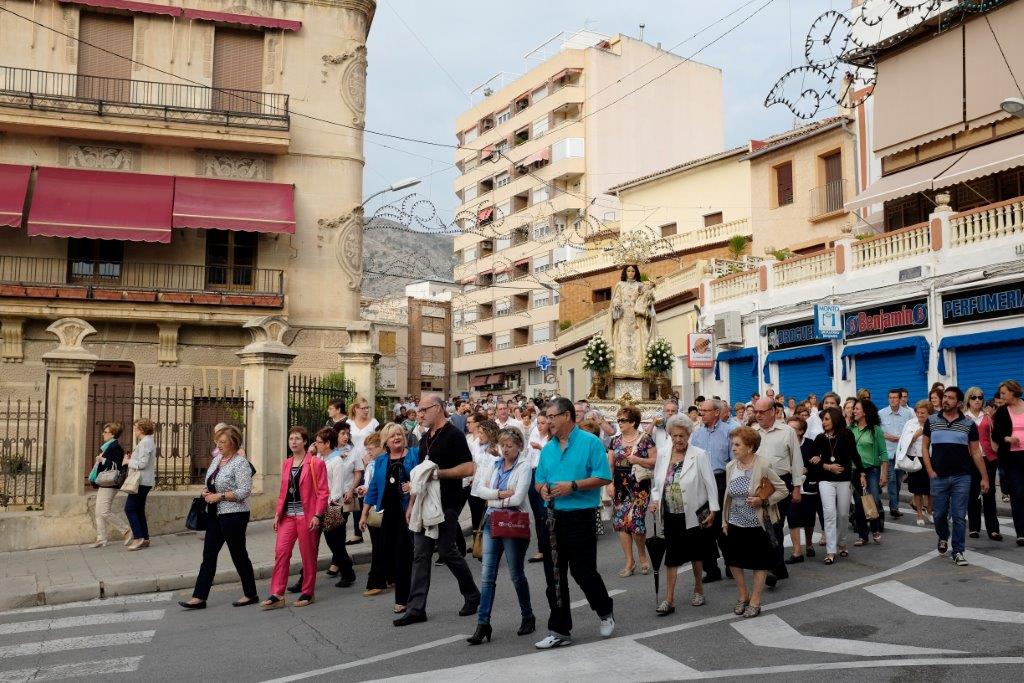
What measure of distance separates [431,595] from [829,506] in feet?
14.3

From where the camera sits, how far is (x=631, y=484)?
33.6 feet

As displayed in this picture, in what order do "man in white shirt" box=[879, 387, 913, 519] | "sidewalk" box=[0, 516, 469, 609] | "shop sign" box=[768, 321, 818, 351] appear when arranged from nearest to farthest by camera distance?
"sidewalk" box=[0, 516, 469, 609]
"man in white shirt" box=[879, 387, 913, 519]
"shop sign" box=[768, 321, 818, 351]

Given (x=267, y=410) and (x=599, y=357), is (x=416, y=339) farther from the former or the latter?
(x=267, y=410)

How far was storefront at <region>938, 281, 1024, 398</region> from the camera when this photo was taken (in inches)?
779

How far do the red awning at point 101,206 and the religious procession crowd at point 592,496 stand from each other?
11.1 meters

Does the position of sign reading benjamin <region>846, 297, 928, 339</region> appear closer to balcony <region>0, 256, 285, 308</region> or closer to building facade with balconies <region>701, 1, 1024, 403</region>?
building facade with balconies <region>701, 1, 1024, 403</region>

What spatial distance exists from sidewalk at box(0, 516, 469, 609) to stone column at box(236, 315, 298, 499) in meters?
1.69

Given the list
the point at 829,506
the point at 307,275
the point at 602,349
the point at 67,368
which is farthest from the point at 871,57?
the point at 67,368

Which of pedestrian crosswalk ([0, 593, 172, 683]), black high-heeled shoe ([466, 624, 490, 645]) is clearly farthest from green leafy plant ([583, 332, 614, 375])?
black high-heeled shoe ([466, 624, 490, 645])

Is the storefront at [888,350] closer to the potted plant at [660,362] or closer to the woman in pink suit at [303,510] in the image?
the potted plant at [660,362]

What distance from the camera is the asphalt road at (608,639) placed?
6.27 metres

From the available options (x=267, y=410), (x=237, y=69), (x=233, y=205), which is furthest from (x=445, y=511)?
(x=237, y=69)

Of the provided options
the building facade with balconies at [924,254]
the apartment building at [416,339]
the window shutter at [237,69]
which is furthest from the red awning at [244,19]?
the apartment building at [416,339]

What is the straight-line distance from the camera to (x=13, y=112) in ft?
72.6
